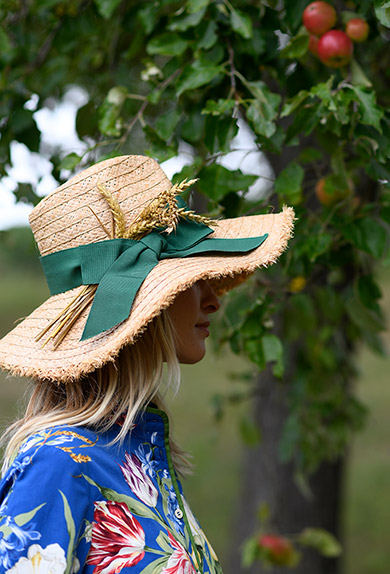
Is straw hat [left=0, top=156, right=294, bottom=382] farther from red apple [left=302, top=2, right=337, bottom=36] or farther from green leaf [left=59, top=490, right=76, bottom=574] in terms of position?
red apple [left=302, top=2, right=337, bottom=36]

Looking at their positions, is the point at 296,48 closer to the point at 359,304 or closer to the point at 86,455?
the point at 359,304

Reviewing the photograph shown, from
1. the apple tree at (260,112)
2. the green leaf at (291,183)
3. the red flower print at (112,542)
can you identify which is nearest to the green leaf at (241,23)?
the apple tree at (260,112)

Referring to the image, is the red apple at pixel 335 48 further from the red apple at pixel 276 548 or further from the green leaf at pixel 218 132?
the red apple at pixel 276 548

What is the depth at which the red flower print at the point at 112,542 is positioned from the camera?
1.00m

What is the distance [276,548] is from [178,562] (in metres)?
2.17

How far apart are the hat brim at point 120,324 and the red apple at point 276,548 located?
6.84 ft

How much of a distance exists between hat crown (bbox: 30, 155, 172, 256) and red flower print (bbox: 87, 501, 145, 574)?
1.58ft

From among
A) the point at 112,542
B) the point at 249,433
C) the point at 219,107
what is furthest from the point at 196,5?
the point at 249,433

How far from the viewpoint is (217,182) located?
5.31ft

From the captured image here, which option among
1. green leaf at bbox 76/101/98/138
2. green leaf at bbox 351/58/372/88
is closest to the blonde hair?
green leaf at bbox 351/58/372/88

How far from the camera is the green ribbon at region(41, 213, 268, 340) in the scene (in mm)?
1105

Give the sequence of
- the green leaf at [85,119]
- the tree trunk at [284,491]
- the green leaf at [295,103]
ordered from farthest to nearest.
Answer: the tree trunk at [284,491], the green leaf at [85,119], the green leaf at [295,103]

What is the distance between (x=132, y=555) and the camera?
1011 mm

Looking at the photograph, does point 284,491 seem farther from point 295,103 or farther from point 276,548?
point 295,103
